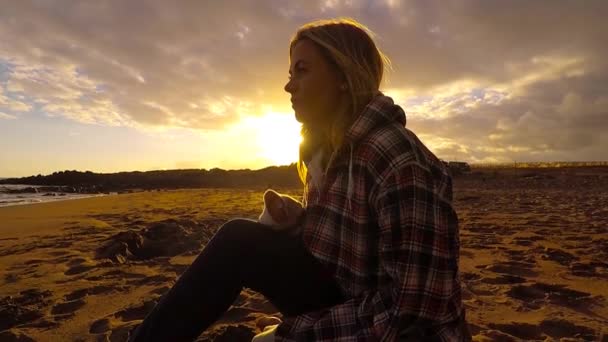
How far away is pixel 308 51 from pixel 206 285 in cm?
109

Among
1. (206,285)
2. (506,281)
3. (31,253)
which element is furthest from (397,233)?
(31,253)

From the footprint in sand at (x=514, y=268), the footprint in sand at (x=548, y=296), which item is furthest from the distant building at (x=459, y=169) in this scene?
the footprint in sand at (x=548, y=296)

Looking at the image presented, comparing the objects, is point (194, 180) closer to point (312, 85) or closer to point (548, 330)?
point (548, 330)

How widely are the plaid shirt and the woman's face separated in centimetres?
26

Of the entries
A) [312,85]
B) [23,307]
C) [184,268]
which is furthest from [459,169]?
[312,85]

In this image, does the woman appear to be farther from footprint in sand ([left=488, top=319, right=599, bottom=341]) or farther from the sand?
footprint in sand ([left=488, top=319, right=599, bottom=341])

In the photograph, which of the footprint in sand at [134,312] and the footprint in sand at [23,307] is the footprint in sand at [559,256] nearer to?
the footprint in sand at [134,312]

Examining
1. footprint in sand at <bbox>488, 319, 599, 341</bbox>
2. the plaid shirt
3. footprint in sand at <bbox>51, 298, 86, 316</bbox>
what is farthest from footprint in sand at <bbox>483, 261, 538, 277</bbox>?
footprint in sand at <bbox>51, 298, 86, 316</bbox>

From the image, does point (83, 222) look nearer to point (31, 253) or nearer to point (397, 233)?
point (31, 253)

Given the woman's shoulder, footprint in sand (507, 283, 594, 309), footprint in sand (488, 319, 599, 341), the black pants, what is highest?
the woman's shoulder

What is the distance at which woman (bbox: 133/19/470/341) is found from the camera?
1.37 metres

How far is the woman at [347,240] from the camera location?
1.37 m

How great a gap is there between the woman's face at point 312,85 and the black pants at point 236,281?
0.57m

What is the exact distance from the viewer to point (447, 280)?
1382mm
